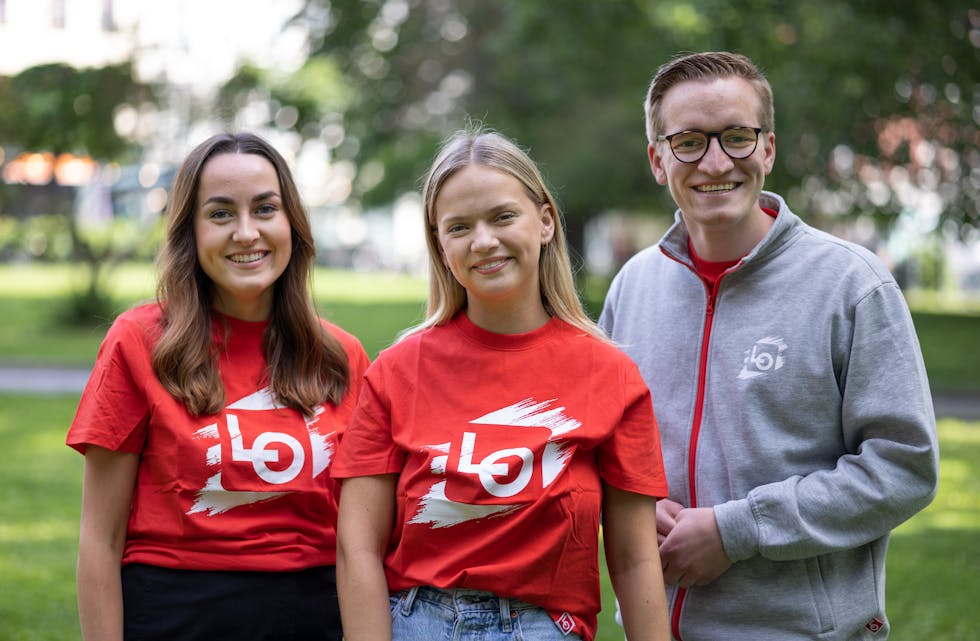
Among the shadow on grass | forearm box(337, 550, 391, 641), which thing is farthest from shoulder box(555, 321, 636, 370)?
the shadow on grass

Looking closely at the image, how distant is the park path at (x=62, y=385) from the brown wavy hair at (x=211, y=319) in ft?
33.7

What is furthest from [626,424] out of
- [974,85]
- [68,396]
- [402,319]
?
[402,319]

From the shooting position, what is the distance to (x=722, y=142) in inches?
110

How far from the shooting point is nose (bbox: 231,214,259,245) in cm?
304

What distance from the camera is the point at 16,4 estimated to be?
52.0m

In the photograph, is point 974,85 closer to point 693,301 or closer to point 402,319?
point 693,301

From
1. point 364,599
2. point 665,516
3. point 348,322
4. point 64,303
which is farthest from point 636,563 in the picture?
point 64,303

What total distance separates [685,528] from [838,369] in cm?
56

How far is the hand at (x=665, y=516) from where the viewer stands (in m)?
2.78

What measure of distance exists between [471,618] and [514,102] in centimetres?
1891

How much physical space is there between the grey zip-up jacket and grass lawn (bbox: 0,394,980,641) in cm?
306

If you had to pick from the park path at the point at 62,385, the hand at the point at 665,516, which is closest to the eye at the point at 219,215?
the hand at the point at 665,516

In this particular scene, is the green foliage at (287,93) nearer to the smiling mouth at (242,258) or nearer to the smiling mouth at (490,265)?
the smiling mouth at (242,258)

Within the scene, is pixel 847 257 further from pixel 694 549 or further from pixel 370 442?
pixel 370 442
